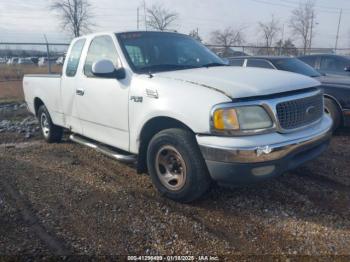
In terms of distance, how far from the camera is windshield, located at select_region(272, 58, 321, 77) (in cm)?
745

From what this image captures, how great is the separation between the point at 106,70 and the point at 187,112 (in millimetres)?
1212

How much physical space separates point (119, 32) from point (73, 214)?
238 centimetres

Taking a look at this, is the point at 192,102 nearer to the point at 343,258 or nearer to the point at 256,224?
the point at 256,224

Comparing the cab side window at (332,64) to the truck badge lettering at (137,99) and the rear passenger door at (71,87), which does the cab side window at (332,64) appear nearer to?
the rear passenger door at (71,87)

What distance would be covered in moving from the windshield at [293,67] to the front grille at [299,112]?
150 inches

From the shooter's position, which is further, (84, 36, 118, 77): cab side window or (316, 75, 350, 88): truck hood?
(316, 75, 350, 88): truck hood

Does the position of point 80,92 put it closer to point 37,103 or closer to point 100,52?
point 100,52

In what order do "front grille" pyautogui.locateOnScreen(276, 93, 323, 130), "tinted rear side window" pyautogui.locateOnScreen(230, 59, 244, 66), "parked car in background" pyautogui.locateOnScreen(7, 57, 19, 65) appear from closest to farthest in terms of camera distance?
"front grille" pyautogui.locateOnScreen(276, 93, 323, 130) → "tinted rear side window" pyautogui.locateOnScreen(230, 59, 244, 66) → "parked car in background" pyautogui.locateOnScreen(7, 57, 19, 65)

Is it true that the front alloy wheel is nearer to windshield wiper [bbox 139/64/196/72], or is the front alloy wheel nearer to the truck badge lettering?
the truck badge lettering

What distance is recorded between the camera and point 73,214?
11.8ft

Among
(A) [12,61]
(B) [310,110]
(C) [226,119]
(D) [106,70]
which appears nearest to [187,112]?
(C) [226,119]

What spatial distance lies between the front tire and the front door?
557 millimetres

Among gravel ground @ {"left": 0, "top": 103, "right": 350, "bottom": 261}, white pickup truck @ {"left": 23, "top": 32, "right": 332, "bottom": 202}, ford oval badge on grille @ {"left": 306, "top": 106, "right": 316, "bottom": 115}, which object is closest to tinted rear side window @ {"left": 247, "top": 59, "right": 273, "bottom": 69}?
white pickup truck @ {"left": 23, "top": 32, "right": 332, "bottom": 202}

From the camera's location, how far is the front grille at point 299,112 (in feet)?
10.7
